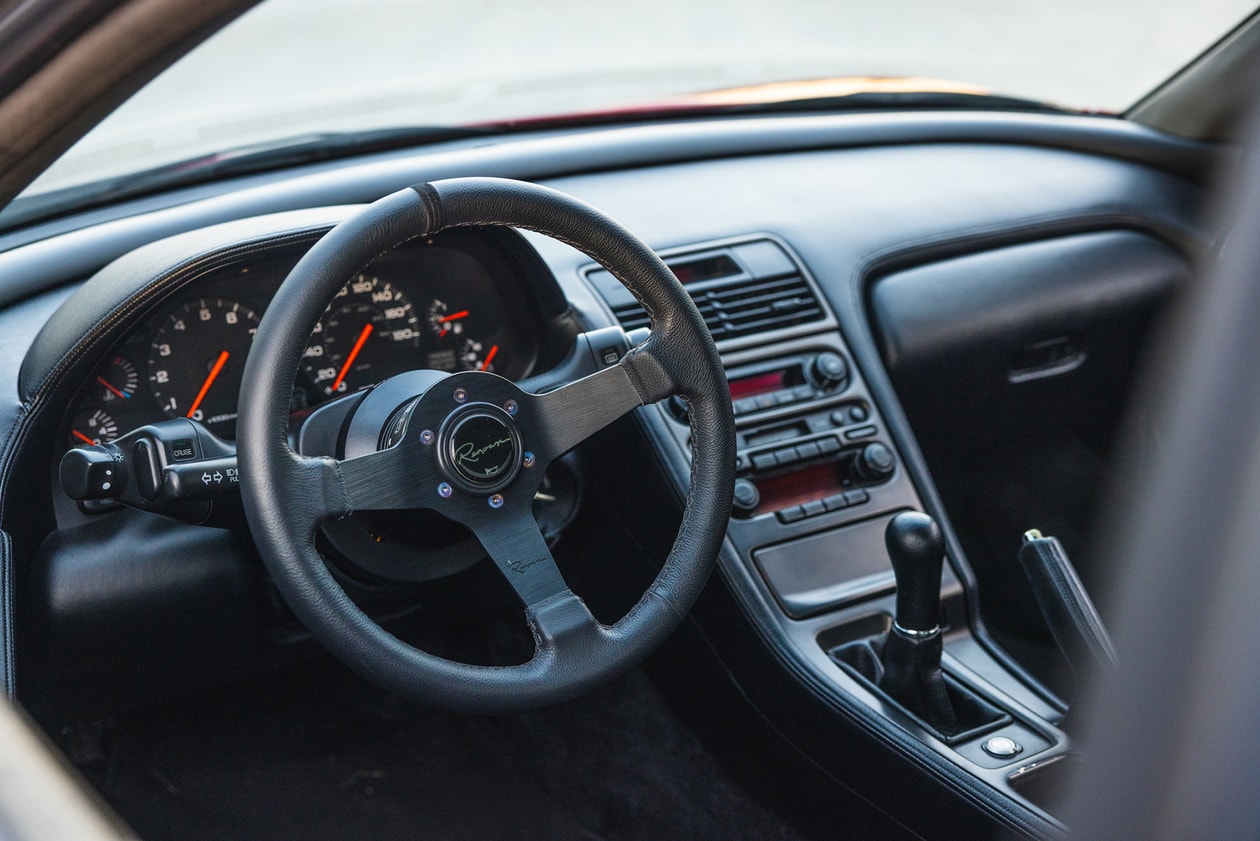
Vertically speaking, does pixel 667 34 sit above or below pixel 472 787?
above

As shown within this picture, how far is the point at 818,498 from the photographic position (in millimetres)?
2037

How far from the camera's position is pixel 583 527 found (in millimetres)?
1981

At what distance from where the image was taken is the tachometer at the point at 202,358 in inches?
→ 66.6

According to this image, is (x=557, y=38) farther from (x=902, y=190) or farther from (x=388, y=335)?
(x=388, y=335)

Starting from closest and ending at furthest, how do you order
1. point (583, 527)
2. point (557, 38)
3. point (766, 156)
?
1. point (583, 527)
2. point (766, 156)
3. point (557, 38)

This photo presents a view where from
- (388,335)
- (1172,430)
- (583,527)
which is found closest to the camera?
(1172,430)

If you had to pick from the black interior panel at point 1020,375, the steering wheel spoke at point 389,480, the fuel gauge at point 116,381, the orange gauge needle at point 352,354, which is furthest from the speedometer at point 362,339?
the black interior panel at point 1020,375

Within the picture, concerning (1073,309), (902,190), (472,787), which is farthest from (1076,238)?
(472,787)

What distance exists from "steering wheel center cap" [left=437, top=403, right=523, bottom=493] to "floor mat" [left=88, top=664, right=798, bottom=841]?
962 mm

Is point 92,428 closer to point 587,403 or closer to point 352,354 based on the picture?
point 352,354

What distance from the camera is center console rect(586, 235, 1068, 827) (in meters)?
1.79

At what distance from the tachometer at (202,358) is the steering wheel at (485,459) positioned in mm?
370

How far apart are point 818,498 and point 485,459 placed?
77cm

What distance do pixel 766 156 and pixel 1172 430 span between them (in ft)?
6.86
